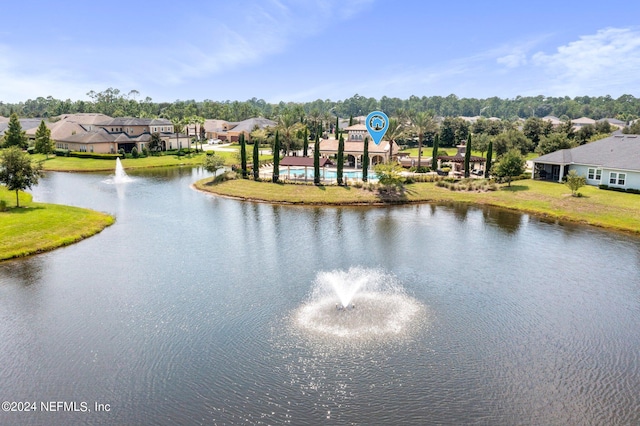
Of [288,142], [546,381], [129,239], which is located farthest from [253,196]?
[546,381]

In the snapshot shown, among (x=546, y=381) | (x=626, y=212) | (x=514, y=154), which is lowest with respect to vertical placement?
(x=546, y=381)

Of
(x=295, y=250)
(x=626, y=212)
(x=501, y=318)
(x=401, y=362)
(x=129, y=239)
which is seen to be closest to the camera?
(x=401, y=362)

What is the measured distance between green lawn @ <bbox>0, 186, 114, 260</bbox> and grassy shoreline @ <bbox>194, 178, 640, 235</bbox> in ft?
64.2

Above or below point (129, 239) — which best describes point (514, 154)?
above

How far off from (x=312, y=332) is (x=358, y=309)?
376 centimetres

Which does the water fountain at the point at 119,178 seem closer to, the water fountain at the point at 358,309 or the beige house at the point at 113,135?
the beige house at the point at 113,135

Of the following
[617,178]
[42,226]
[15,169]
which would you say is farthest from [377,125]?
[42,226]

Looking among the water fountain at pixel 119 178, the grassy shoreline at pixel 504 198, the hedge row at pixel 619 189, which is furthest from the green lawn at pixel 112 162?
the hedge row at pixel 619 189

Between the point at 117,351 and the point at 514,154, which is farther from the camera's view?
the point at 514,154

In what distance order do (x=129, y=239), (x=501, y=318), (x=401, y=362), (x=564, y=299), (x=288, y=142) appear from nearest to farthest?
(x=401, y=362), (x=501, y=318), (x=564, y=299), (x=129, y=239), (x=288, y=142)

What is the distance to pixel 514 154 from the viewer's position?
61.0 meters

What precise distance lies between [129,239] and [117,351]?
19.5 metres

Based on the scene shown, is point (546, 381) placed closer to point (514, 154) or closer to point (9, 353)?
point (9, 353)

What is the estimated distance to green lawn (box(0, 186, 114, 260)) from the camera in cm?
3485
